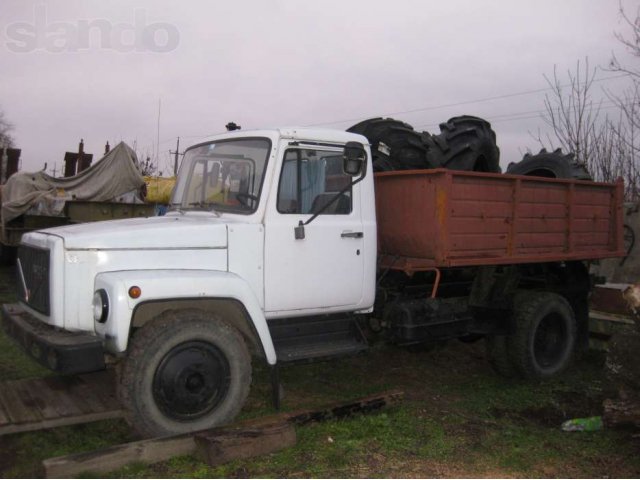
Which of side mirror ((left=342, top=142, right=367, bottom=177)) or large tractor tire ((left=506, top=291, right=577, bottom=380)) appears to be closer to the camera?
side mirror ((left=342, top=142, right=367, bottom=177))

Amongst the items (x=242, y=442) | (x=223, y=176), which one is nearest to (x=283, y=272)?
(x=223, y=176)

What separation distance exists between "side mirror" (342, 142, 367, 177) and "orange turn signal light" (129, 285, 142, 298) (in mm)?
1738

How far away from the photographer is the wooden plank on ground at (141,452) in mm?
3633

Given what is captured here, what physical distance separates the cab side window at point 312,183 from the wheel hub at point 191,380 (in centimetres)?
124

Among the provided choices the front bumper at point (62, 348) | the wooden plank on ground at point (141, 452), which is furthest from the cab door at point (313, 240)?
the front bumper at point (62, 348)

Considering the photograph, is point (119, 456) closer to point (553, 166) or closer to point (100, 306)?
point (100, 306)

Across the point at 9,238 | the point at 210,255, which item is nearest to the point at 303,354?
the point at 210,255

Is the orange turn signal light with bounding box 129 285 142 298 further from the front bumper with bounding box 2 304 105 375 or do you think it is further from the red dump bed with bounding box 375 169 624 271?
the red dump bed with bounding box 375 169 624 271

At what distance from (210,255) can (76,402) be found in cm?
153

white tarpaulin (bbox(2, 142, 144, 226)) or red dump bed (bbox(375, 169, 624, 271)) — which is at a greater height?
white tarpaulin (bbox(2, 142, 144, 226))

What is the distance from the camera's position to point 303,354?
477 cm

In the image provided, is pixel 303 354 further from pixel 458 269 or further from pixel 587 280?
pixel 587 280

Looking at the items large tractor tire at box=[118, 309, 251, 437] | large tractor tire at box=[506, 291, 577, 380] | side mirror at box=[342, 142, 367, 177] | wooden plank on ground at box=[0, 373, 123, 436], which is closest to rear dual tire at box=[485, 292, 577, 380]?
large tractor tire at box=[506, 291, 577, 380]

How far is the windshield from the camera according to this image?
4770 mm
